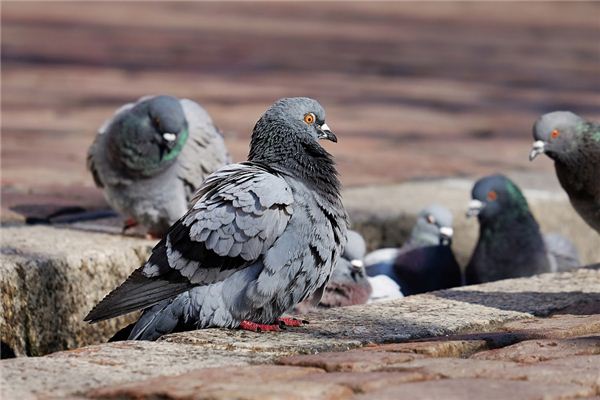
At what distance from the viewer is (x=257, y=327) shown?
4.18 meters

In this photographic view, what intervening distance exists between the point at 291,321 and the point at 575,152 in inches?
90.7

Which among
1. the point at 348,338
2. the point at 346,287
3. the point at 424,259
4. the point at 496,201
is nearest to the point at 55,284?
the point at 346,287

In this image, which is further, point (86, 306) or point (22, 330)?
point (86, 306)

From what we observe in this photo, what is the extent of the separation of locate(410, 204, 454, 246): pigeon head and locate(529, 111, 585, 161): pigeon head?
56cm

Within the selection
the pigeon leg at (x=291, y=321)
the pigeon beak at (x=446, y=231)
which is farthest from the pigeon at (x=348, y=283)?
the pigeon leg at (x=291, y=321)

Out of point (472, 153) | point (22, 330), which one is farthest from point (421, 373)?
point (472, 153)

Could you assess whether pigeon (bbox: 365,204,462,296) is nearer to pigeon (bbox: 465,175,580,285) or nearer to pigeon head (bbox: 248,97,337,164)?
pigeon (bbox: 465,175,580,285)

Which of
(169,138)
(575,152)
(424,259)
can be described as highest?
(169,138)

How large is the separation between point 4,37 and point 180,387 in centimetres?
1373

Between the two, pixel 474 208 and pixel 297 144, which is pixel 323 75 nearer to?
pixel 474 208

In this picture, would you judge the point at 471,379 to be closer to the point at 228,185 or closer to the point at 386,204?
the point at 228,185

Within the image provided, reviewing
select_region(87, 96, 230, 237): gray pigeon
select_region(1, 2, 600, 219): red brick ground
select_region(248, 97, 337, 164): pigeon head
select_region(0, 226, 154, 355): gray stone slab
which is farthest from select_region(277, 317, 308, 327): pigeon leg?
select_region(1, 2, 600, 219): red brick ground

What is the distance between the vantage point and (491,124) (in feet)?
35.0

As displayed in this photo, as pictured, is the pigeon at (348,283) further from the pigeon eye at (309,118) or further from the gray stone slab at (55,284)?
the pigeon eye at (309,118)
